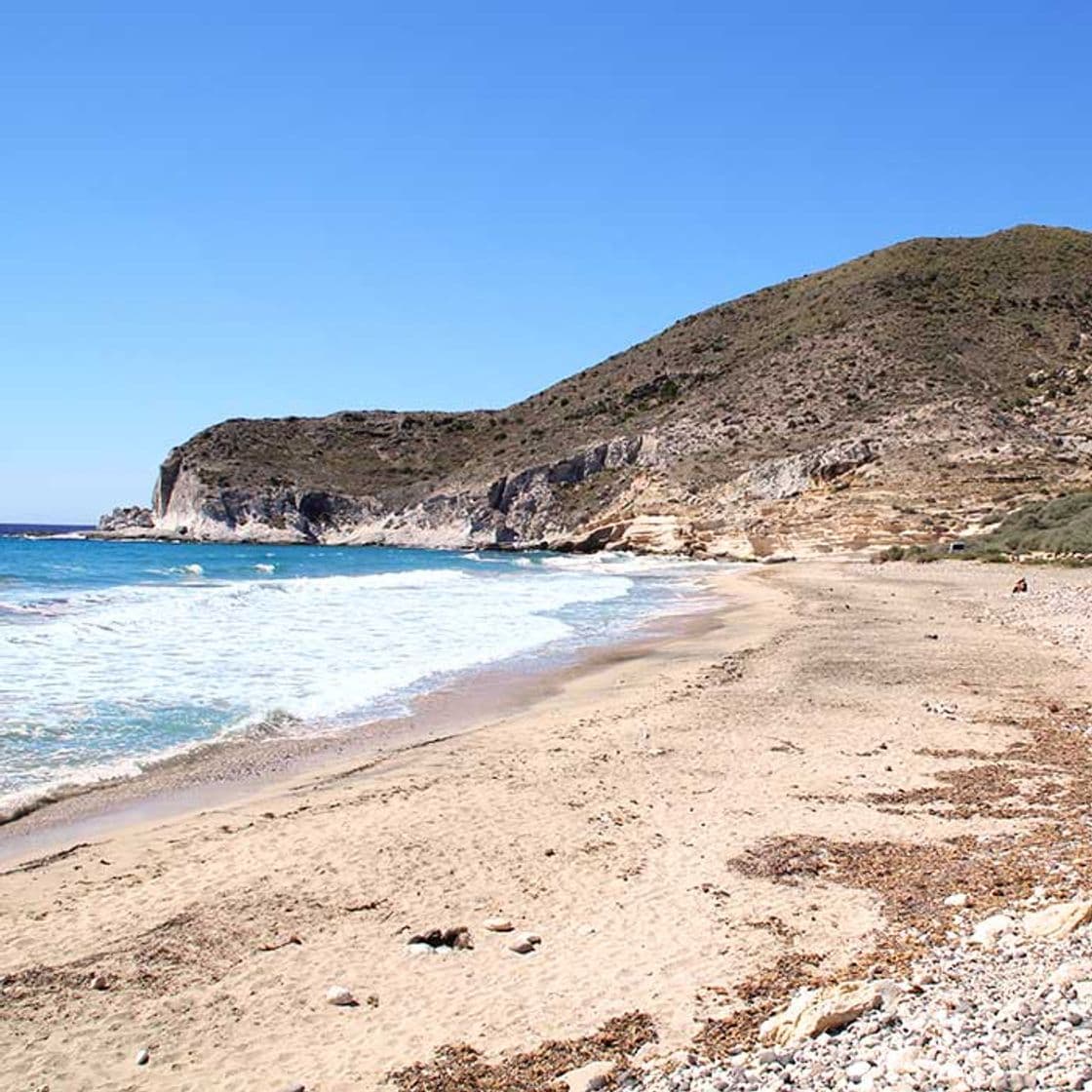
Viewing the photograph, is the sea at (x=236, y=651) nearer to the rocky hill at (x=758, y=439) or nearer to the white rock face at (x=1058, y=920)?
the white rock face at (x=1058, y=920)

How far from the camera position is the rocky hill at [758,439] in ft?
197

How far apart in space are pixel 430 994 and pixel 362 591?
2968 cm

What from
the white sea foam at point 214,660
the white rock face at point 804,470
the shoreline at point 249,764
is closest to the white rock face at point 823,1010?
the shoreline at point 249,764

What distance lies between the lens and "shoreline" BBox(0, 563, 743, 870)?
8148mm

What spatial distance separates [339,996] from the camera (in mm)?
4809

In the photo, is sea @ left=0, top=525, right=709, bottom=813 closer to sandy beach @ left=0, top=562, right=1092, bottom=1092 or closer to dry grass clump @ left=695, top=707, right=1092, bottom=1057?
sandy beach @ left=0, top=562, right=1092, bottom=1092

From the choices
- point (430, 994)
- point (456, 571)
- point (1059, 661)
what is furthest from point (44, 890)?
point (456, 571)

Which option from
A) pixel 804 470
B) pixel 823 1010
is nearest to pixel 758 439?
pixel 804 470

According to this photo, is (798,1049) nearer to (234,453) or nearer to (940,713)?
(940,713)

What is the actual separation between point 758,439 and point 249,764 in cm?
6753

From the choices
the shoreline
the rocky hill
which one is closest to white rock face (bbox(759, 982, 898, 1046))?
the shoreline

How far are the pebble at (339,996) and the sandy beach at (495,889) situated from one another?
0.05 meters

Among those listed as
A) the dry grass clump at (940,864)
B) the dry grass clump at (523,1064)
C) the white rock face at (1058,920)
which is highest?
the white rock face at (1058,920)

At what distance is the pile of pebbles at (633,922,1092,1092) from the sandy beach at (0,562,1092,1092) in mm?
583
